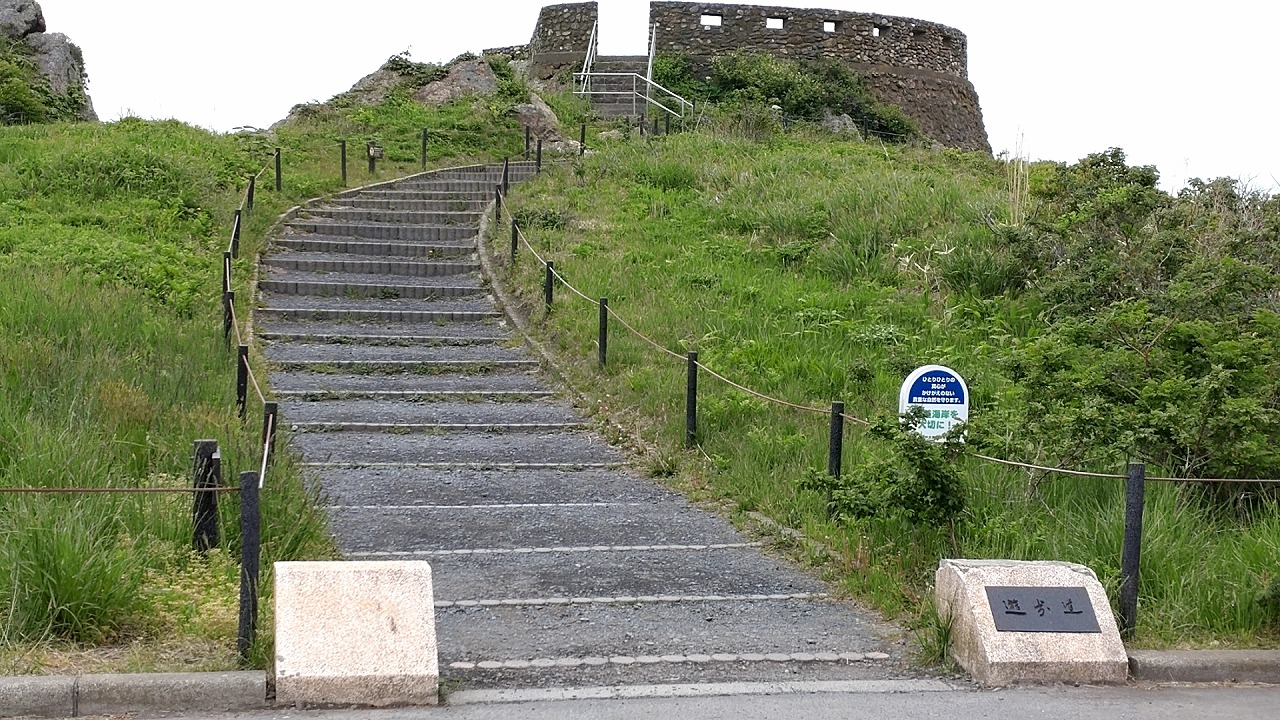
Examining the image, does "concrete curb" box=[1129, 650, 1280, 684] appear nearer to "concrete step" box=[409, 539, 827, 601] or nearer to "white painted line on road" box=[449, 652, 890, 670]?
"white painted line on road" box=[449, 652, 890, 670]

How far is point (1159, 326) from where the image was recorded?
841 centimetres

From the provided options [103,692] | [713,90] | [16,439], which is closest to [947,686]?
[103,692]

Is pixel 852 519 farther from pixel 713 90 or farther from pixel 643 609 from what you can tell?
pixel 713 90

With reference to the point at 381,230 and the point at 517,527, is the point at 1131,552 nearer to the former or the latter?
the point at 517,527

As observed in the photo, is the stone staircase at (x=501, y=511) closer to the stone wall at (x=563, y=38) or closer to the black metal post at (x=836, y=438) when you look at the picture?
the black metal post at (x=836, y=438)

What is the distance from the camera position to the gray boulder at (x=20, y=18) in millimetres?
27672

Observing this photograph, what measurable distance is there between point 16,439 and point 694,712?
4.44m

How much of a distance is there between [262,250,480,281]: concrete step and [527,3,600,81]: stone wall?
53.2ft

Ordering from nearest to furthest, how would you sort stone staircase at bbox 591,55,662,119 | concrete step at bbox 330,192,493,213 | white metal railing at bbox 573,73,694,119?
concrete step at bbox 330,192,493,213
white metal railing at bbox 573,73,694,119
stone staircase at bbox 591,55,662,119

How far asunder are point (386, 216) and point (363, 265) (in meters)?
2.41

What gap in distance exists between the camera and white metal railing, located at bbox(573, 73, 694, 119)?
2880cm

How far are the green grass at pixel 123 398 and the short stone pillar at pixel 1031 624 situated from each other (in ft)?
9.71

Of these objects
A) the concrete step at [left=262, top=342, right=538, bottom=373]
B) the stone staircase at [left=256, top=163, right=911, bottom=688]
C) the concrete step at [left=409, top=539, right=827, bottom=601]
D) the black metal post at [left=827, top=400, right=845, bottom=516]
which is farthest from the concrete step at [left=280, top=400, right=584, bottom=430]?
the black metal post at [left=827, top=400, right=845, bottom=516]

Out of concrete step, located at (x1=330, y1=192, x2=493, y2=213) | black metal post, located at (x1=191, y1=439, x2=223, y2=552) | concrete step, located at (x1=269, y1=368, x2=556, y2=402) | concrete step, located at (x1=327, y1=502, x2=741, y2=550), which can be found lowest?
concrete step, located at (x1=327, y1=502, x2=741, y2=550)
